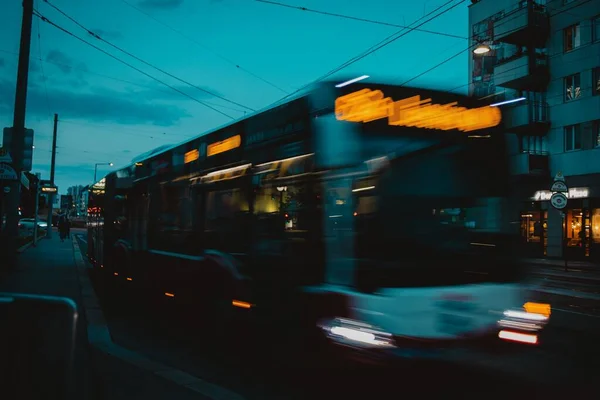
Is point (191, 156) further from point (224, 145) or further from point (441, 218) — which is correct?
point (441, 218)

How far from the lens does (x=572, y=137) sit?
90.8 ft

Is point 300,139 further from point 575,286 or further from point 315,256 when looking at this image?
point 575,286

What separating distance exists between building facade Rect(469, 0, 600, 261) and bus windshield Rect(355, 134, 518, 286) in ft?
70.4

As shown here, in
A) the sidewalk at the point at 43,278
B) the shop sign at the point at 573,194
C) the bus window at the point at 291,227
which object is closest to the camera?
the bus window at the point at 291,227

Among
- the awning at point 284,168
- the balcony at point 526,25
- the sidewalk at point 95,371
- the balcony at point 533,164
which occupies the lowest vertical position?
the sidewalk at point 95,371

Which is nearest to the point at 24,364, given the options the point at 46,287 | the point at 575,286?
the point at 46,287

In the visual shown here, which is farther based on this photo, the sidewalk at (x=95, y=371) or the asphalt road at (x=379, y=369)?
the asphalt road at (x=379, y=369)

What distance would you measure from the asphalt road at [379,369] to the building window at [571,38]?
22263mm

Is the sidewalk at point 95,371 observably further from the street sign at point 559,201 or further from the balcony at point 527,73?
the balcony at point 527,73

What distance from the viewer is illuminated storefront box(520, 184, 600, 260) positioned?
26.2m

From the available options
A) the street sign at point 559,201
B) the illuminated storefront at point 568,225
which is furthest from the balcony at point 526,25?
the street sign at point 559,201

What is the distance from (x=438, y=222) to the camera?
5.62 meters

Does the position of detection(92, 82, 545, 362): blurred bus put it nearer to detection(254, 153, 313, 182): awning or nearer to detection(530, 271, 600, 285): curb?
detection(254, 153, 313, 182): awning

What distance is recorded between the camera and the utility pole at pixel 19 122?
14250 mm
